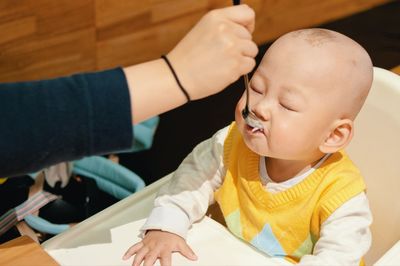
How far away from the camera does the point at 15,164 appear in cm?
65

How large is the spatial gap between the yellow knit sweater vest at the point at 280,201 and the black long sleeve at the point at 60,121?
1.33ft

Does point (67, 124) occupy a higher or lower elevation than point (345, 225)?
higher

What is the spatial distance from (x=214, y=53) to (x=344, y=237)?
1.24 feet

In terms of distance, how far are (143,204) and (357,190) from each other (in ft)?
1.18

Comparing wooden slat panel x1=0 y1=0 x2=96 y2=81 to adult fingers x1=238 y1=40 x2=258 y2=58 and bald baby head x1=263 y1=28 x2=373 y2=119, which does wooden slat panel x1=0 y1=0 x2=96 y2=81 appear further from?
adult fingers x1=238 y1=40 x2=258 y2=58

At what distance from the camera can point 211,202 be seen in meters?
1.11

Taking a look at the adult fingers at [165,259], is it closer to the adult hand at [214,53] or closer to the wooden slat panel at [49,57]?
the adult hand at [214,53]

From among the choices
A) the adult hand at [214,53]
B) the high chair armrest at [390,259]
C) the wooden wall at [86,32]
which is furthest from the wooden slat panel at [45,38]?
the high chair armrest at [390,259]

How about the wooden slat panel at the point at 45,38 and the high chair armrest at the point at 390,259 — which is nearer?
the high chair armrest at the point at 390,259

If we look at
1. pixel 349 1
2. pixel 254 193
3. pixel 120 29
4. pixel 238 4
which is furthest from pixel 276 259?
pixel 349 1

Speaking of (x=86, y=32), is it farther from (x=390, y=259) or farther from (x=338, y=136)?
(x=390, y=259)

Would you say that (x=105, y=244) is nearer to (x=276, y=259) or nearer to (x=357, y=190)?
(x=276, y=259)

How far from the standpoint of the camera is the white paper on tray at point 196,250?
3.09 ft

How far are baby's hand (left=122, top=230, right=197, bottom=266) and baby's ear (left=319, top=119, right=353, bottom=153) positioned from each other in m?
0.27
